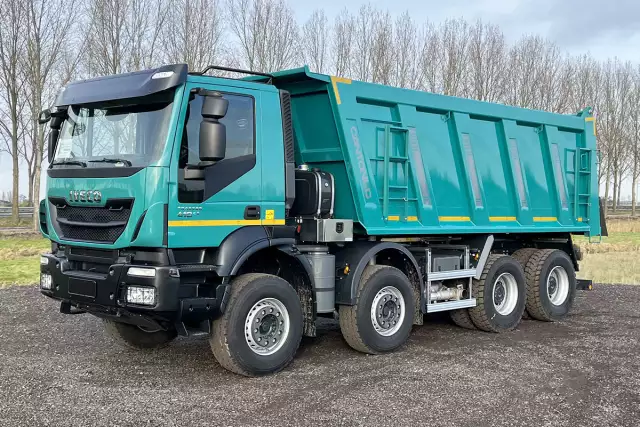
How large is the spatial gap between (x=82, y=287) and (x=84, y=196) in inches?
34.0

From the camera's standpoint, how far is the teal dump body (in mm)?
7789

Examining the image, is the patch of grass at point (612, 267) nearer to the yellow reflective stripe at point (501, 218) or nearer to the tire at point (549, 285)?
the tire at point (549, 285)

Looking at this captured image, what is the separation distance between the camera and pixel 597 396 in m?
6.20

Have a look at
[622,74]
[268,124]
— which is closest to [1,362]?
[268,124]

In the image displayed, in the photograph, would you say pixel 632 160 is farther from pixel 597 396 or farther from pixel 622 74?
pixel 597 396

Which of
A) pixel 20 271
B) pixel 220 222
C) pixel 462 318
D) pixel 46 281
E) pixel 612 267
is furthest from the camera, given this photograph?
pixel 612 267

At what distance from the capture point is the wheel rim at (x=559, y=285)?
1091cm

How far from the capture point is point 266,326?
22.7 ft

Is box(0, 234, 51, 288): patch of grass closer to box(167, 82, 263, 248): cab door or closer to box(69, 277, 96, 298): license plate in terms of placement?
box(69, 277, 96, 298): license plate

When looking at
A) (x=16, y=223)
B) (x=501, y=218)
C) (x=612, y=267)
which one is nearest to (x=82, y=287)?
(x=501, y=218)

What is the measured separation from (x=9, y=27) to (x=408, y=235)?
2120 centimetres

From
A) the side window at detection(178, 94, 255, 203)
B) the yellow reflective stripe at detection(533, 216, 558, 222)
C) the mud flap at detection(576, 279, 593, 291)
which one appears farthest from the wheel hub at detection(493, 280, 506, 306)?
the side window at detection(178, 94, 255, 203)

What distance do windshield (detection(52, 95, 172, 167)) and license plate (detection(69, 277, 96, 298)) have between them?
3.63 feet

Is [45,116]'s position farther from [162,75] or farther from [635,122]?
[635,122]
